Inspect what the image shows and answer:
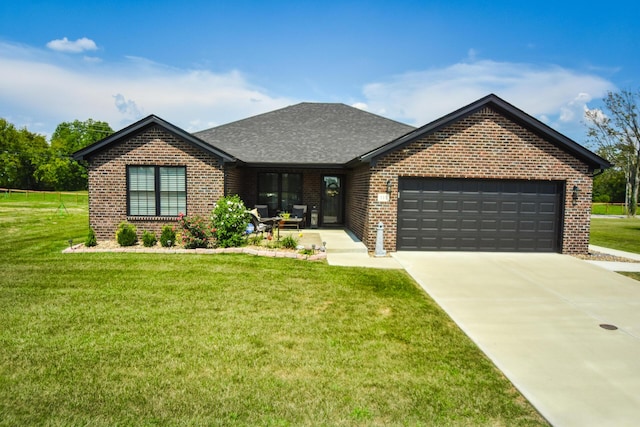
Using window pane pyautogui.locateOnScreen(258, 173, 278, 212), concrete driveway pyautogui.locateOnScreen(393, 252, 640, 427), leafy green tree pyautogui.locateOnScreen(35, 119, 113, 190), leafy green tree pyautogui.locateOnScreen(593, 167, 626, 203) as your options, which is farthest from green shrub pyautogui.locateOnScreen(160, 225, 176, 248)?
leafy green tree pyautogui.locateOnScreen(593, 167, 626, 203)

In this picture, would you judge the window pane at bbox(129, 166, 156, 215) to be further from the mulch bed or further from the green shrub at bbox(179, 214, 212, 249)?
the mulch bed

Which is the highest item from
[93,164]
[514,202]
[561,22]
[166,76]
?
[561,22]

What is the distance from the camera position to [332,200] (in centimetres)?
1800

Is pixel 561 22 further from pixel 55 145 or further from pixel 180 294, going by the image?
pixel 55 145

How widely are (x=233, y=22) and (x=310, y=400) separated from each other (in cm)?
1367

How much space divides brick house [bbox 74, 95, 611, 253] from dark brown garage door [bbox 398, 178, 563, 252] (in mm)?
31

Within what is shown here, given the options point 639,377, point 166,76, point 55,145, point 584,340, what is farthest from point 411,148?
point 55,145

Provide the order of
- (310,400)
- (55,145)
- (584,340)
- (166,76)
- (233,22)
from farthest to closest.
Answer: (55,145) → (166,76) → (233,22) → (584,340) → (310,400)

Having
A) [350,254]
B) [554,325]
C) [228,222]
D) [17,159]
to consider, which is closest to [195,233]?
[228,222]

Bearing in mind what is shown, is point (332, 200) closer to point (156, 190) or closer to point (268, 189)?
point (268, 189)

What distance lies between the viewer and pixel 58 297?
23.4 ft

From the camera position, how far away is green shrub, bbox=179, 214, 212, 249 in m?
12.1

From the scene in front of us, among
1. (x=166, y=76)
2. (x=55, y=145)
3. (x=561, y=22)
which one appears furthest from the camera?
(x=55, y=145)

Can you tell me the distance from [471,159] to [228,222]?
7685 millimetres
